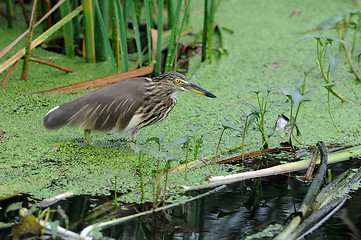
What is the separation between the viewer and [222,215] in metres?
2.69

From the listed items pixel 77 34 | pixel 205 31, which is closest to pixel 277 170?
pixel 205 31

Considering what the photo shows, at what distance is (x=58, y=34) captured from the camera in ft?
16.9

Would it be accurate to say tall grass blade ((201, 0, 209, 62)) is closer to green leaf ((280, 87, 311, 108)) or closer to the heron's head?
the heron's head

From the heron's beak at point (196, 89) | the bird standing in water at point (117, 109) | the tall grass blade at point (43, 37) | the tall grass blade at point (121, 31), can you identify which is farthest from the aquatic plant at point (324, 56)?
the tall grass blade at point (43, 37)

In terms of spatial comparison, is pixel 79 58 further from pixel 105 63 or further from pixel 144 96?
pixel 144 96

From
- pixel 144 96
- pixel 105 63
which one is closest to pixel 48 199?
pixel 144 96

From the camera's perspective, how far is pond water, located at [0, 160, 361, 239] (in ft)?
8.11

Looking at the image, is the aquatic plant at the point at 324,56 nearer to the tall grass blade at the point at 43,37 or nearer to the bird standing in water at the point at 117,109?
the bird standing in water at the point at 117,109

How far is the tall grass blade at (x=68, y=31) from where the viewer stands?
4211 millimetres

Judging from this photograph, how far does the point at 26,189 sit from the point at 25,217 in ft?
1.69

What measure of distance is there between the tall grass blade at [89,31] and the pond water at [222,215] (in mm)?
1963

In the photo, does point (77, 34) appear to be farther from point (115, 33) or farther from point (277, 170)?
point (277, 170)

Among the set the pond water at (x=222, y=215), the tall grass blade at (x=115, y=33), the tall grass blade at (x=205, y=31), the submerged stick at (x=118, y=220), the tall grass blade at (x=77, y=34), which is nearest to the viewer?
the submerged stick at (x=118, y=220)

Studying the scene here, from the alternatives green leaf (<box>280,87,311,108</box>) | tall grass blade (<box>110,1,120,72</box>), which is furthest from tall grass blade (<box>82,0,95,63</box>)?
green leaf (<box>280,87,311,108</box>)
